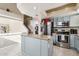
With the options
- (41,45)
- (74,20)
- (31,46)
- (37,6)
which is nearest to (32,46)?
(31,46)

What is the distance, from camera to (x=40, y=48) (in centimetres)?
168

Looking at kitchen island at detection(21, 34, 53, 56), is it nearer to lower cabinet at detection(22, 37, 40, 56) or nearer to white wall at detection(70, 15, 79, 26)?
lower cabinet at detection(22, 37, 40, 56)

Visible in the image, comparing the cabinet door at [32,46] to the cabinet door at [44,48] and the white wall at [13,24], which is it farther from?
the white wall at [13,24]

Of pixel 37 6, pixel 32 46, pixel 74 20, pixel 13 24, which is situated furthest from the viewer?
pixel 32 46

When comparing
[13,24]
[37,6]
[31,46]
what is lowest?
[31,46]

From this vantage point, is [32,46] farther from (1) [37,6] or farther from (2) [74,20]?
(2) [74,20]

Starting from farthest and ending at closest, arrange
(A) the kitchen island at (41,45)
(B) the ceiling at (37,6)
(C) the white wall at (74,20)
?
1. (C) the white wall at (74,20)
2. (A) the kitchen island at (41,45)
3. (B) the ceiling at (37,6)

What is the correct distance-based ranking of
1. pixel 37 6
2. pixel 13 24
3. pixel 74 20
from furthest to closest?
pixel 74 20
pixel 37 6
pixel 13 24

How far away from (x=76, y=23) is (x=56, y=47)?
1.98 ft

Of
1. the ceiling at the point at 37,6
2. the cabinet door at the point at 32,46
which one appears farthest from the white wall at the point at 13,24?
the cabinet door at the point at 32,46

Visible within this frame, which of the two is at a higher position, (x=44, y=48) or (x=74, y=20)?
(x=74, y=20)

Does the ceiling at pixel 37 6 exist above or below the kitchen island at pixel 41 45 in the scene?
above

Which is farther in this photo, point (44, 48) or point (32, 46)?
point (32, 46)

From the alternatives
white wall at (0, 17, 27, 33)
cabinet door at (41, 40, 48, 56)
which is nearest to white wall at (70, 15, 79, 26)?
cabinet door at (41, 40, 48, 56)
